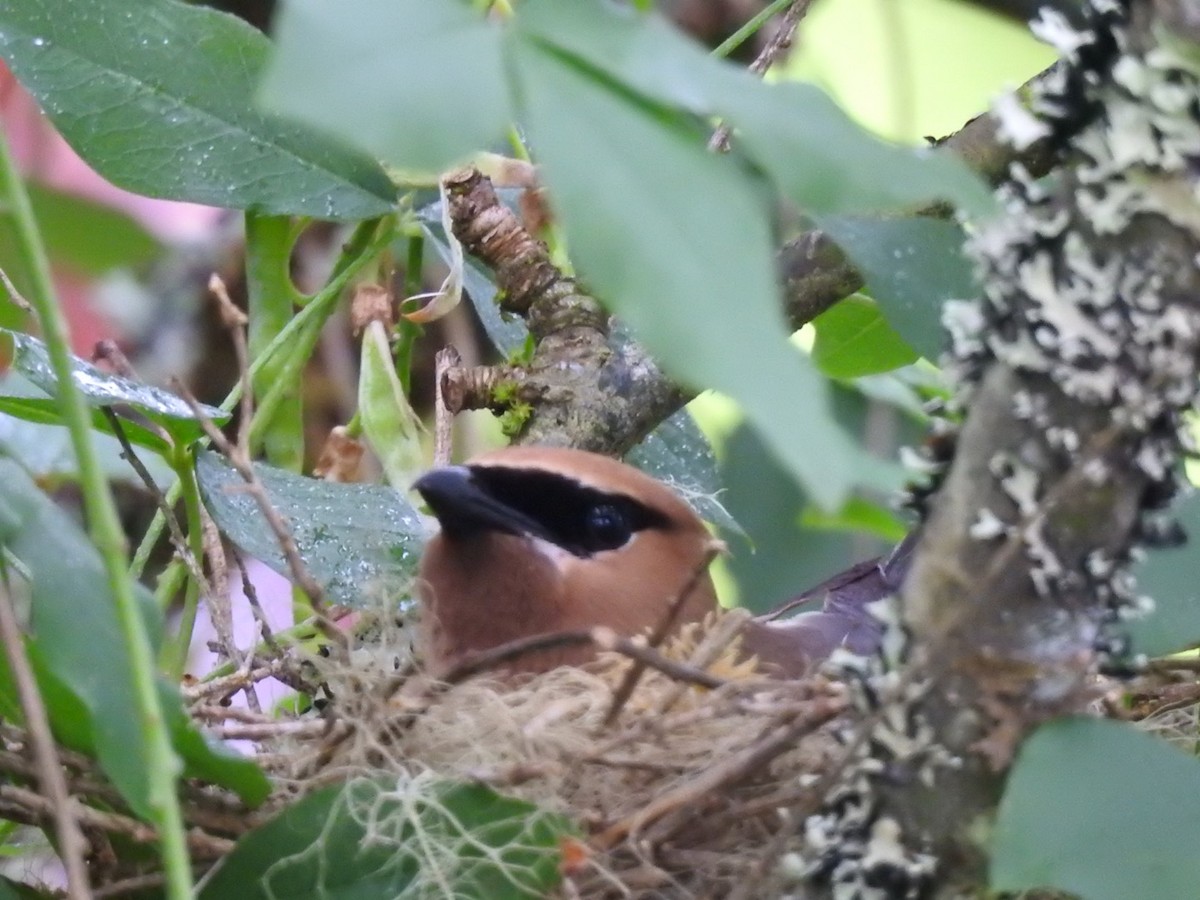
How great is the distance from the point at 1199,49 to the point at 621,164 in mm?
362

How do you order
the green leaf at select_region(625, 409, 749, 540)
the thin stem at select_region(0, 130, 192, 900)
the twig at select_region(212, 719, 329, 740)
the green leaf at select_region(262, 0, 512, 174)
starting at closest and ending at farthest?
the green leaf at select_region(262, 0, 512, 174)
the thin stem at select_region(0, 130, 192, 900)
the twig at select_region(212, 719, 329, 740)
the green leaf at select_region(625, 409, 749, 540)

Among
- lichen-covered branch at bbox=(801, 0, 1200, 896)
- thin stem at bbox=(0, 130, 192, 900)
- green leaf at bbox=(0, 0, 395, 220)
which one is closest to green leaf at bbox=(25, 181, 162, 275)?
green leaf at bbox=(0, 0, 395, 220)

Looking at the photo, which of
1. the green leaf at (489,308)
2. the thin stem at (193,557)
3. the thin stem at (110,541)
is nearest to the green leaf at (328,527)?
the thin stem at (193,557)

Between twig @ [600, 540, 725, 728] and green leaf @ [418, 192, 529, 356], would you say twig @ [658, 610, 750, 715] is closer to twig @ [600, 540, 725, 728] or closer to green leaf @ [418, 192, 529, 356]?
twig @ [600, 540, 725, 728]

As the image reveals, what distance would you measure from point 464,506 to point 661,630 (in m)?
0.35

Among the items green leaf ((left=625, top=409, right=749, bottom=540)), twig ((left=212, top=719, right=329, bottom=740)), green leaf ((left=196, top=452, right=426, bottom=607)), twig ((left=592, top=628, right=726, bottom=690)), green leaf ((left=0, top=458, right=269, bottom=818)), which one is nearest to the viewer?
green leaf ((left=0, top=458, right=269, bottom=818))

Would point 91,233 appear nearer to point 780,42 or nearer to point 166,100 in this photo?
point 166,100

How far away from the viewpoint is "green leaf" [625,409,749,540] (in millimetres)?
1641

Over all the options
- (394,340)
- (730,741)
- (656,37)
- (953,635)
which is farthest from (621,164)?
(394,340)

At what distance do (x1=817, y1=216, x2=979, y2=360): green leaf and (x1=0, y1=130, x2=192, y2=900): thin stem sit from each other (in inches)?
23.5

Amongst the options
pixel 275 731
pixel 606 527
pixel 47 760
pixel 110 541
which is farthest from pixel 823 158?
pixel 606 527

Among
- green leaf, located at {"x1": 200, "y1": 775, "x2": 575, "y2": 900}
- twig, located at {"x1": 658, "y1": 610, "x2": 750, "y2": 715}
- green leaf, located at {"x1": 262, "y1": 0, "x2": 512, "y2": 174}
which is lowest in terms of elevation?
green leaf, located at {"x1": 200, "y1": 775, "x2": 575, "y2": 900}

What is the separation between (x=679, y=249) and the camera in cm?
57

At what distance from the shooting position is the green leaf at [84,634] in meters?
0.81
